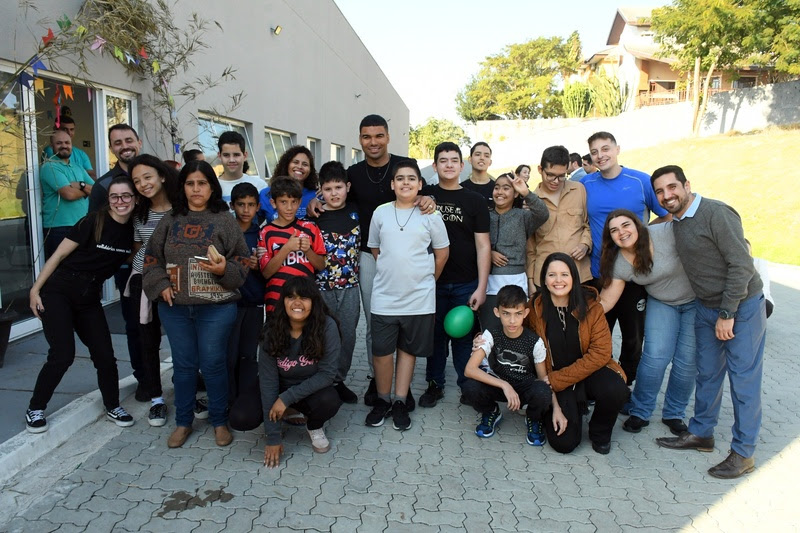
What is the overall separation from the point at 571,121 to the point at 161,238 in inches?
1578

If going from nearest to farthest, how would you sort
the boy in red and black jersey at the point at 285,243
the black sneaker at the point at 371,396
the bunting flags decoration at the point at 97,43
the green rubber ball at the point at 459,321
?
the boy in red and black jersey at the point at 285,243
the green rubber ball at the point at 459,321
the black sneaker at the point at 371,396
the bunting flags decoration at the point at 97,43

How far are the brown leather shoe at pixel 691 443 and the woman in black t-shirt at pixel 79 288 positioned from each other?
3836 mm

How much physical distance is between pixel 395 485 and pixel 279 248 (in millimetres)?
1705

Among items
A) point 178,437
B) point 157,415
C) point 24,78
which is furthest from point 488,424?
point 24,78

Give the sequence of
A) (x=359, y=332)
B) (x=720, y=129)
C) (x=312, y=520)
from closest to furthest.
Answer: (x=312, y=520) < (x=359, y=332) < (x=720, y=129)

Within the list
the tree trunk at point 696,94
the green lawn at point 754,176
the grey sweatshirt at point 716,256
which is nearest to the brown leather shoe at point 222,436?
the grey sweatshirt at point 716,256

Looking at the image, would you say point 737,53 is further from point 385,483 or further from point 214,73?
point 385,483

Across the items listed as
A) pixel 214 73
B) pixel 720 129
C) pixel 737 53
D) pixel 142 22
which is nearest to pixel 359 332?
pixel 142 22

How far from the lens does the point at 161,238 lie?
3473 millimetres

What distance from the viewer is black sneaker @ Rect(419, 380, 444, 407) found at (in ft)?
14.5

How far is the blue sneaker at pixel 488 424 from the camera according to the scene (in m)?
3.91

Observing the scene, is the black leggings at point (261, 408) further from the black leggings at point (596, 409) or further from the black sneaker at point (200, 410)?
the black leggings at point (596, 409)

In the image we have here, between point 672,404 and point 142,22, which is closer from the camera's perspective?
point 672,404

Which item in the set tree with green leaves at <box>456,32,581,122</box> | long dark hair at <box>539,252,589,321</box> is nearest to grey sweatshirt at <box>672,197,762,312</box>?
long dark hair at <box>539,252,589,321</box>
